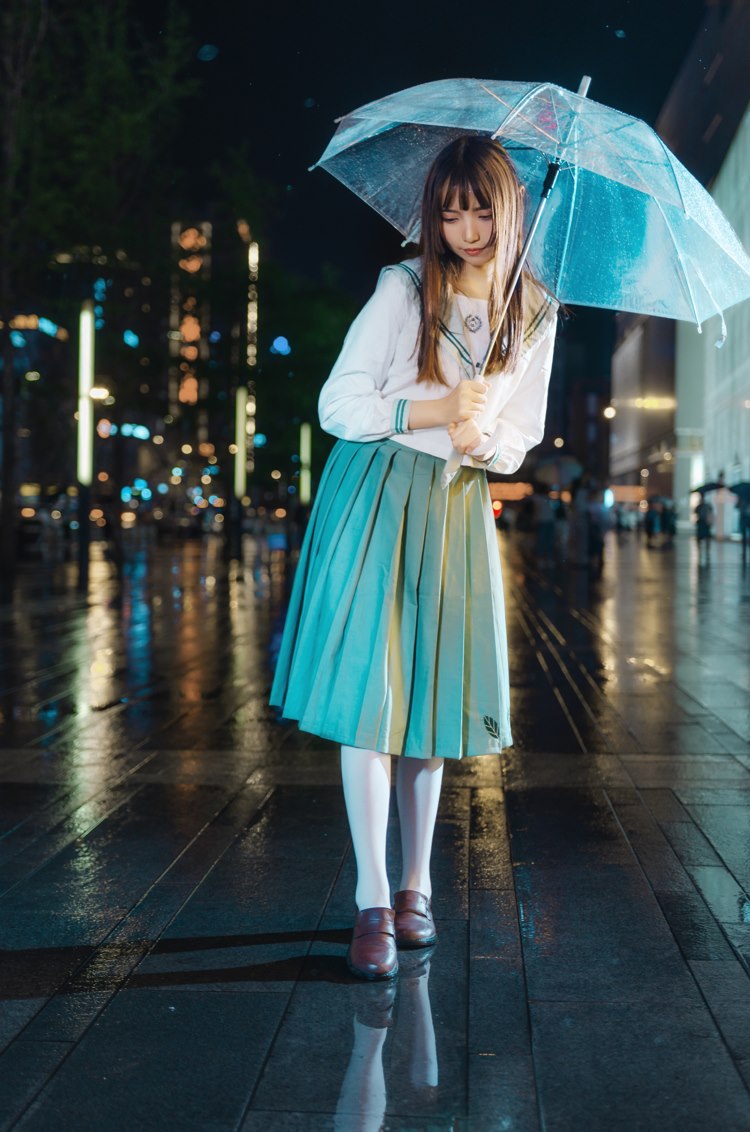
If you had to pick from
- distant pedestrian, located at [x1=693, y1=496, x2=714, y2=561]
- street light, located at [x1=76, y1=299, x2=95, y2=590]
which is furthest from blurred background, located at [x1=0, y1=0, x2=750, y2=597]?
distant pedestrian, located at [x1=693, y1=496, x2=714, y2=561]

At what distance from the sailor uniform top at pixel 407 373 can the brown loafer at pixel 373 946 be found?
114 centimetres

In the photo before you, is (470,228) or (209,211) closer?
(470,228)

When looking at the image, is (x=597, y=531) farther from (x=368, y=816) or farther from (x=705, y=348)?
(x=705, y=348)

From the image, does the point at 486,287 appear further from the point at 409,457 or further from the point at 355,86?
the point at 355,86

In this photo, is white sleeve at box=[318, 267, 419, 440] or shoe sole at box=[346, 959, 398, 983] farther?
white sleeve at box=[318, 267, 419, 440]

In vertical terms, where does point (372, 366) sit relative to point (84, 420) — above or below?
below

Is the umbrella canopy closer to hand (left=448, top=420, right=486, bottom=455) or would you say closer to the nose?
the nose

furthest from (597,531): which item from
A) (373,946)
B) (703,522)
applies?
(373,946)

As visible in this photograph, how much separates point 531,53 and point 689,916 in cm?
259

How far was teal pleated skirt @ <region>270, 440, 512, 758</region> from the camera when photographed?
11.8 feet

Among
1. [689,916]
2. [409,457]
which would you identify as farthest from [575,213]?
[689,916]

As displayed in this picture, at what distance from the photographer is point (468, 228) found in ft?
11.9

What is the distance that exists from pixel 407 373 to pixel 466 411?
30 centimetres

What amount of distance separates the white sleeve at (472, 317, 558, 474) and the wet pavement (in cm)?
128
